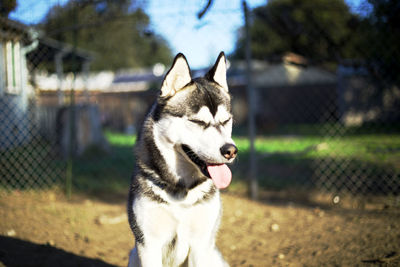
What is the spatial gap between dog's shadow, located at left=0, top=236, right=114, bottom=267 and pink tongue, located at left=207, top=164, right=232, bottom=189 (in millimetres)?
1776

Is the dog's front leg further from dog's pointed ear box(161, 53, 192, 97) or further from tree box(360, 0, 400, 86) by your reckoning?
tree box(360, 0, 400, 86)

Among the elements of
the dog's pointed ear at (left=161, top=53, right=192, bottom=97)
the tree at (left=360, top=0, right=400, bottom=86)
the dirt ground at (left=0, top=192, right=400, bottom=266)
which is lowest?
the dirt ground at (left=0, top=192, right=400, bottom=266)

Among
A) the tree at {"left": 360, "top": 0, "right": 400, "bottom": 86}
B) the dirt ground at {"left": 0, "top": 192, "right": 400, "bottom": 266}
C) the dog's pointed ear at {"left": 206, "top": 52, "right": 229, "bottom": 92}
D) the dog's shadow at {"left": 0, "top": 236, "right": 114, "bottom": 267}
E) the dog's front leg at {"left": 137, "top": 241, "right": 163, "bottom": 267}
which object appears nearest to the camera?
the dog's front leg at {"left": 137, "top": 241, "right": 163, "bottom": 267}

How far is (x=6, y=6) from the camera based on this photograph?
16.4 feet

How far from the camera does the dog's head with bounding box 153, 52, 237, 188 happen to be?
6.83ft

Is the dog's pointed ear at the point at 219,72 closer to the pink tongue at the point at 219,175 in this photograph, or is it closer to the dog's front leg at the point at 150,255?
the pink tongue at the point at 219,175

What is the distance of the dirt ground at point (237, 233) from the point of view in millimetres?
3244

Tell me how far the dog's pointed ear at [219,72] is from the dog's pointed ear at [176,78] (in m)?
0.34

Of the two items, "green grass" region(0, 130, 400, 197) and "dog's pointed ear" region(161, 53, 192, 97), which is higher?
"dog's pointed ear" region(161, 53, 192, 97)

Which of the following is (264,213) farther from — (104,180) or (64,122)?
(64,122)

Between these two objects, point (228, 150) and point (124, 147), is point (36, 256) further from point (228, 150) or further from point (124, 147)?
point (124, 147)

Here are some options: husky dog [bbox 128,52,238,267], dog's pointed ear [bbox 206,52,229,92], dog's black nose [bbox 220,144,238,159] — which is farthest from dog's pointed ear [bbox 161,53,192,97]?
dog's black nose [bbox 220,144,238,159]

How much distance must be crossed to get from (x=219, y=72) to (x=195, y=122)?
2.16 feet

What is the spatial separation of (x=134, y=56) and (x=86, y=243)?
3815cm
